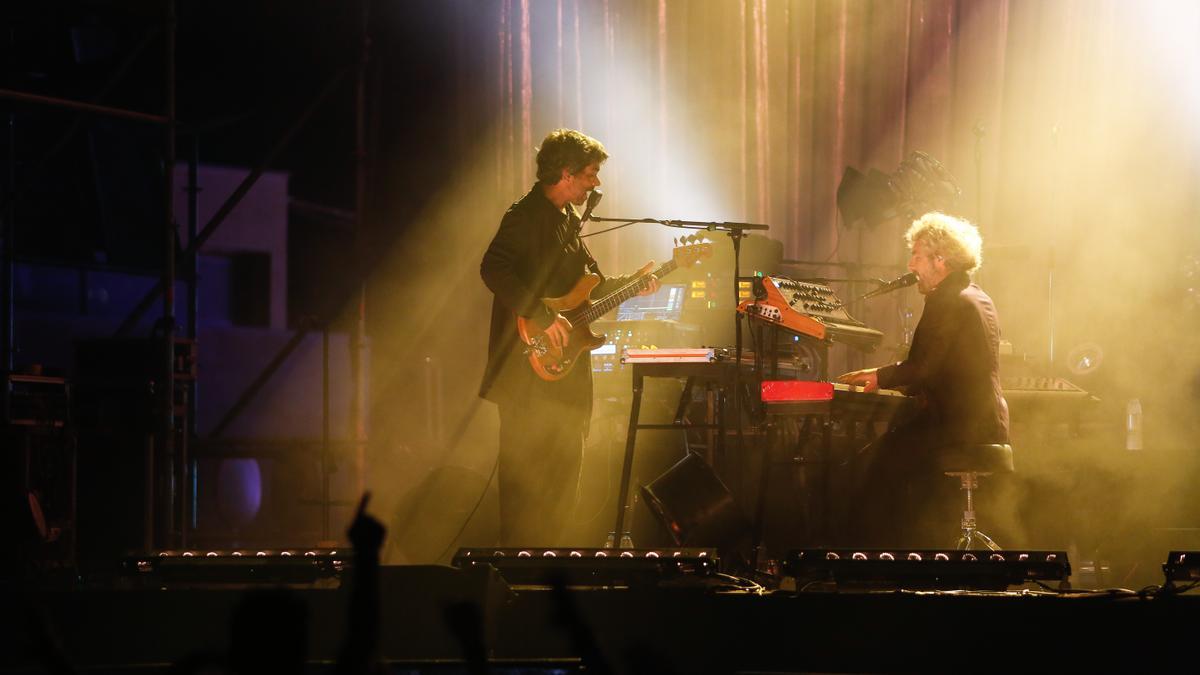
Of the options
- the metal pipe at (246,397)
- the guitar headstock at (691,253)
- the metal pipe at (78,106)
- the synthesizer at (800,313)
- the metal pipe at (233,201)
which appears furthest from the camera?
the metal pipe at (246,397)

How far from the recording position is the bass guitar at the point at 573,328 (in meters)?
4.31

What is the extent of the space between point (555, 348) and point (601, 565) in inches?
52.2

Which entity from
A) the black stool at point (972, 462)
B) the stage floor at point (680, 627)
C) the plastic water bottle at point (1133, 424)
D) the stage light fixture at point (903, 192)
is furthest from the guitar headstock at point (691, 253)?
the plastic water bottle at point (1133, 424)

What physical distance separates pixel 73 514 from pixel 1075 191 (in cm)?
619

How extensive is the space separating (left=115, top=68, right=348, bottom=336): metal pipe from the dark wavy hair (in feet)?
14.6

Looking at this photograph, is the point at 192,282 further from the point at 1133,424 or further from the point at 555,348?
the point at 1133,424

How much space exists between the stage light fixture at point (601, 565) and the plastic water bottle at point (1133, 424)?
391cm

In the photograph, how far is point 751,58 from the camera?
8.08 m

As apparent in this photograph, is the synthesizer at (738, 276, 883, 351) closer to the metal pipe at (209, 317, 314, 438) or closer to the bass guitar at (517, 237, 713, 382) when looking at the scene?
the bass guitar at (517, 237, 713, 382)

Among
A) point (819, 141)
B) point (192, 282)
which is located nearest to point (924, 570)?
point (819, 141)

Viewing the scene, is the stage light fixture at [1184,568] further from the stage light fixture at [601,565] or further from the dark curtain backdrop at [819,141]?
the dark curtain backdrop at [819,141]

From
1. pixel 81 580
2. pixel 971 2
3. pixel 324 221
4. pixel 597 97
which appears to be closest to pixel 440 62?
pixel 597 97

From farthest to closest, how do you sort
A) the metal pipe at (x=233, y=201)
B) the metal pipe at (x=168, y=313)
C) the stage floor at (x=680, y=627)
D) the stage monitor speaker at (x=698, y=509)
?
the metal pipe at (x=233, y=201) → the metal pipe at (x=168, y=313) → the stage monitor speaker at (x=698, y=509) → the stage floor at (x=680, y=627)

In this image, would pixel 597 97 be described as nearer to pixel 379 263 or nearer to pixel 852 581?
pixel 379 263
